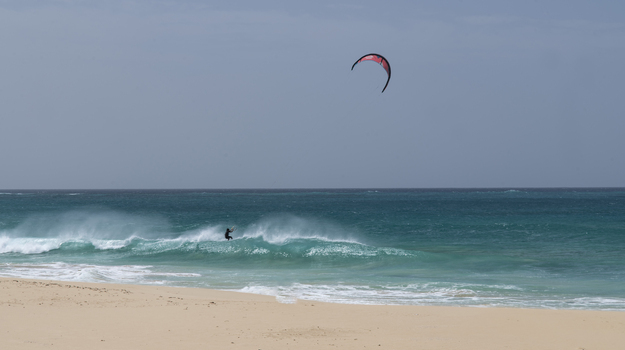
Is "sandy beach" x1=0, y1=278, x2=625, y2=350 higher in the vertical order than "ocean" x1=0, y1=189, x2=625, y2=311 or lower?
lower

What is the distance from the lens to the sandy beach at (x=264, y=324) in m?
8.42

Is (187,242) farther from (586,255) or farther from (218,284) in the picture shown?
(586,255)

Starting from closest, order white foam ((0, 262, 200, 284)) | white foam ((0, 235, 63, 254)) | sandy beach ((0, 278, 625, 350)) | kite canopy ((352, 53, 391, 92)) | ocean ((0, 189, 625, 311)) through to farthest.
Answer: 1. sandy beach ((0, 278, 625, 350))
2. ocean ((0, 189, 625, 311))
3. white foam ((0, 262, 200, 284))
4. kite canopy ((352, 53, 391, 92))
5. white foam ((0, 235, 63, 254))

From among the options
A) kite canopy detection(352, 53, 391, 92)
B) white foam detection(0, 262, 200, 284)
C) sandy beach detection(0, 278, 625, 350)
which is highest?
kite canopy detection(352, 53, 391, 92)

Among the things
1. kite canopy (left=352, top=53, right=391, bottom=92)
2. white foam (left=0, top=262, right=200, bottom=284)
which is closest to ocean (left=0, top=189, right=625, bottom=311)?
white foam (left=0, top=262, right=200, bottom=284)

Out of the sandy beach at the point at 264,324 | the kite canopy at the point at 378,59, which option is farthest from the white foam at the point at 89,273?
the kite canopy at the point at 378,59

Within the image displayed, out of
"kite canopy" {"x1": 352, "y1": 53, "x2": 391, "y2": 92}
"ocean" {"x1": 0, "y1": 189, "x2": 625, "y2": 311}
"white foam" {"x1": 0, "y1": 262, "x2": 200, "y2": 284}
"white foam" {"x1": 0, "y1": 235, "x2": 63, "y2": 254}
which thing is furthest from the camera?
"white foam" {"x1": 0, "y1": 235, "x2": 63, "y2": 254}

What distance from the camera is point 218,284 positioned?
51.9 feet

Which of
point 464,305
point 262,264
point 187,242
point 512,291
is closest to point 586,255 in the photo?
point 512,291

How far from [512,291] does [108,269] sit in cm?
1350

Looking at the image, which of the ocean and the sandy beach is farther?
the ocean

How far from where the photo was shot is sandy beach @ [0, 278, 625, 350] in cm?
842

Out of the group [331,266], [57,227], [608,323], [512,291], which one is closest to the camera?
[608,323]

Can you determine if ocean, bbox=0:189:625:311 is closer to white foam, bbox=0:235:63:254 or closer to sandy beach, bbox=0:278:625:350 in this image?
white foam, bbox=0:235:63:254
